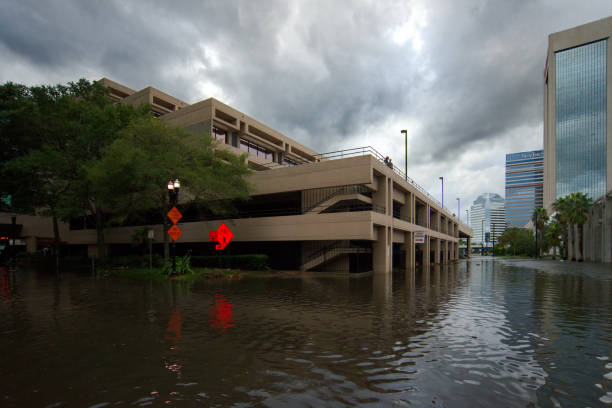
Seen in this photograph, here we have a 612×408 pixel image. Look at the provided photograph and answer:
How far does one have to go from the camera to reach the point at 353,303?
13414 mm

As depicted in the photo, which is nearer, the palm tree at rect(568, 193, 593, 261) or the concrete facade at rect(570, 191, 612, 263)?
the concrete facade at rect(570, 191, 612, 263)

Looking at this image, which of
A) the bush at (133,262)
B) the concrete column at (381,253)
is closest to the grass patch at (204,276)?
the bush at (133,262)

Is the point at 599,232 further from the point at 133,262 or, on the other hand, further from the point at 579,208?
the point at 133,262

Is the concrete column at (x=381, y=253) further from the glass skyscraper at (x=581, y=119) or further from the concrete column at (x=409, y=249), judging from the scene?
the glass skyscraper at (x=581, y=119)

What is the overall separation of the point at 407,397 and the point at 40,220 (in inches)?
2776

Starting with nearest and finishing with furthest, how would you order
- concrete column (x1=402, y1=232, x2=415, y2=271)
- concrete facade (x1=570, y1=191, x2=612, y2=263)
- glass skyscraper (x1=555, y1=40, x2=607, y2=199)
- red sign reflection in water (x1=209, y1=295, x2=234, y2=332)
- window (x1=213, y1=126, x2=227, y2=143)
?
red sign reflection in water (x1=209, y1=295, x2=234, y2=332) < concrete column (x1=402, y1=232, x2=415, y2=271) < window (x1=213, y1=126, x2=227, y2=143) < concrete facade (x1=570, y1=191, x2=612, y2=263) < glass skyscraper (x1=555, y1=40, x2=607, y2=199)

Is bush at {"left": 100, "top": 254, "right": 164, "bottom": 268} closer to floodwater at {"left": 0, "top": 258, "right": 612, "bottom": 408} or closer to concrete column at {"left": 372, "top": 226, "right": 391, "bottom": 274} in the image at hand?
floodwater at {"left": 0, "top": 258, "right": 612, "bottom": 408}

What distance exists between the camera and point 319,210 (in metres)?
32.2

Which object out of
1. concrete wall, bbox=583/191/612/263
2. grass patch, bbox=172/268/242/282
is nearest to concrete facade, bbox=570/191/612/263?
concrete wall, bbox=583/191/612/263

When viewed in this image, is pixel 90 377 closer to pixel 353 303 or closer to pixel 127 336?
pixel 127 336

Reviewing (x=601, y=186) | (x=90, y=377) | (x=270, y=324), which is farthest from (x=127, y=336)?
(x=601, y=186)

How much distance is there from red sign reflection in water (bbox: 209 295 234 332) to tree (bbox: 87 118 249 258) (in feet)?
47.8

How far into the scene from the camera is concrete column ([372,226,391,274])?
3172cm

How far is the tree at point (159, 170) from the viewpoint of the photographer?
2498 centimetres
